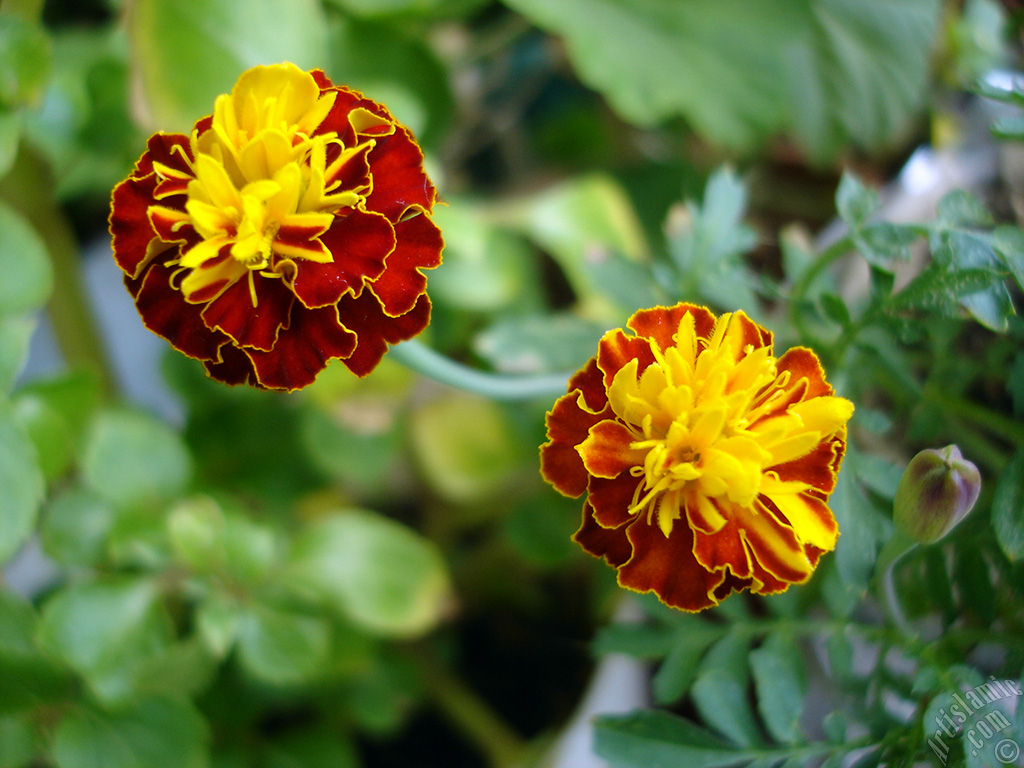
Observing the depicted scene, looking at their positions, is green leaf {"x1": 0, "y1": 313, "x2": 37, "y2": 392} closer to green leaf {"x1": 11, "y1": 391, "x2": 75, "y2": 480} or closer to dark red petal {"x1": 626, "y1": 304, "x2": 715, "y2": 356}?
green leaf {"x1": 11, "y1": 391, "x2": 75, "y2": 480}

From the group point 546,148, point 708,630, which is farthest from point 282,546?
point 546,148

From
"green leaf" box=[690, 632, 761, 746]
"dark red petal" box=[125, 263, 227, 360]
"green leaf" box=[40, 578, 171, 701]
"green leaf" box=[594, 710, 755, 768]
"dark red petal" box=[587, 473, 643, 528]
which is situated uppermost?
"dark red petal" box=[125, 263, 227, 360]

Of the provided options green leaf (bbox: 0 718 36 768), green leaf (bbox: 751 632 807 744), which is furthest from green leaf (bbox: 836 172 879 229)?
green leaf (bbox: 0 718 36 768)

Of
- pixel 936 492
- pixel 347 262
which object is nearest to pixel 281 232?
pixel 347 262

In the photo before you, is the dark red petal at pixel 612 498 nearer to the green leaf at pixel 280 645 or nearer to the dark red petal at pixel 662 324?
the dark red petal at pixel 662 324

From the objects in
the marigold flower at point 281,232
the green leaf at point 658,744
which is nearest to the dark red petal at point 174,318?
the marigold flower at point 281,232

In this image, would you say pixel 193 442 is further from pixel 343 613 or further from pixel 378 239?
pixel 378 239
